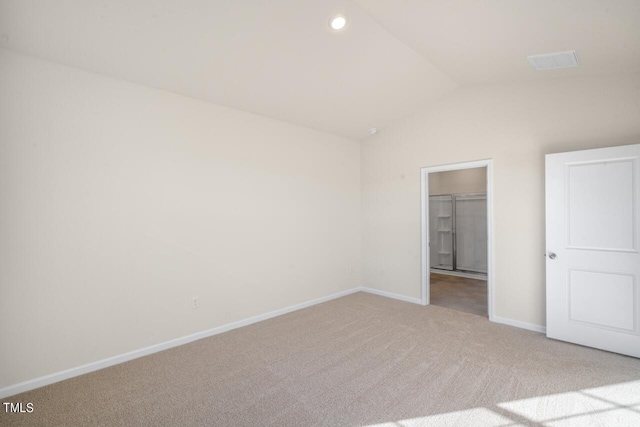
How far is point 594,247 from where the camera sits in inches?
120

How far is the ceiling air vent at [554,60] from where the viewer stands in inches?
111

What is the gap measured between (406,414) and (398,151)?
3.62 m

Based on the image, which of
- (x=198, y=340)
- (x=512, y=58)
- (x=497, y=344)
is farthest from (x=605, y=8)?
(x=198, y=340)

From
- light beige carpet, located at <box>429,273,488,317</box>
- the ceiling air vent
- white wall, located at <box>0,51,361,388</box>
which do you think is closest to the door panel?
the ceiling air vent

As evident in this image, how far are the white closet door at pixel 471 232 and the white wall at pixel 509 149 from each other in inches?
104

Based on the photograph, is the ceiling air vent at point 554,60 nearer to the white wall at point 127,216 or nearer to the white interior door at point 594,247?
the white interior door at point 594,247

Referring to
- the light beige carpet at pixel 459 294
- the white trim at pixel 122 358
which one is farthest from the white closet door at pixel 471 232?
the white trim at pixel 122 358

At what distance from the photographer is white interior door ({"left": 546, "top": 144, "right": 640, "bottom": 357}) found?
2.86m

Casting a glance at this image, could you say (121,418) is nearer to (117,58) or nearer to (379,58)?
(117,58)

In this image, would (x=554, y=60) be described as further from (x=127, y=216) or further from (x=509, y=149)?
(x=127, y=216)

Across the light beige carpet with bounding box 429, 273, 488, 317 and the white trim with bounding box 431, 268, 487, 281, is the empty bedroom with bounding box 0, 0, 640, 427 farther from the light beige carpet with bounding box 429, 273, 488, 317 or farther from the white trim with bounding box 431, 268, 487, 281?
the white trim with bounding box 431, 268, 487, 281

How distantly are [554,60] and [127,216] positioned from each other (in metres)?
4.22

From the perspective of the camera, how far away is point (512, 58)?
3.05 m

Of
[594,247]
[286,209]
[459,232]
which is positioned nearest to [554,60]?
[594,247]
